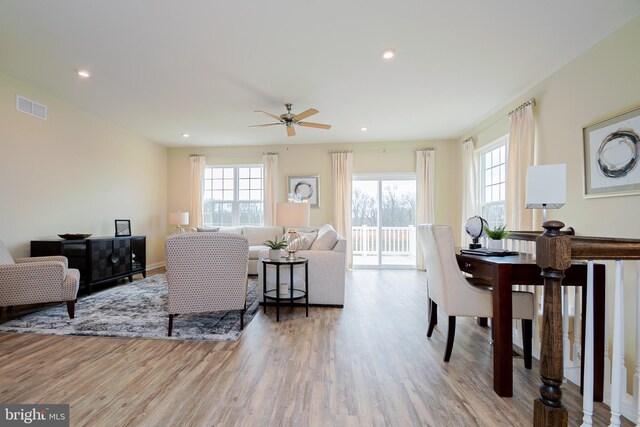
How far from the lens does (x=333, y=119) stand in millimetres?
4754

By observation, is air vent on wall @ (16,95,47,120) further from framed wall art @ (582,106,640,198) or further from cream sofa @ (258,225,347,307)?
framed wall art @ (582,106,640,198)

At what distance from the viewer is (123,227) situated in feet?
16.5

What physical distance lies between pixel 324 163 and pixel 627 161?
464cm

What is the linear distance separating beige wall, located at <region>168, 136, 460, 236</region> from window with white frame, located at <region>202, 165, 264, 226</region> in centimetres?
22

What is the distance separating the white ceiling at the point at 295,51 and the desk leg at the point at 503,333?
6.59 feet

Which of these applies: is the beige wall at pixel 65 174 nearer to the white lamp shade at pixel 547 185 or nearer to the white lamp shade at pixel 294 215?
the white lamp shade at pixel 294 215

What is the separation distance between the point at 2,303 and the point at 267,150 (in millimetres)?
4635

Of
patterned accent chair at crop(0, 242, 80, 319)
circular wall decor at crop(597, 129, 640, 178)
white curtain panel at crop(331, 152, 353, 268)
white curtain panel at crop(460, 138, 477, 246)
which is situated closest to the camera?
circular wall decor at crop(597, 129, 640, 178)

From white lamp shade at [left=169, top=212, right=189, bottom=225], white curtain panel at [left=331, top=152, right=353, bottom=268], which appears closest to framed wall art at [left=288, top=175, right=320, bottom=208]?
white curtain panel at [left=331, top=152, right=353, bottom=268]

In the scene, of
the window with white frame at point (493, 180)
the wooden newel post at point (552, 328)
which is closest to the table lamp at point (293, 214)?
the wooden newel post at point (552, 328)

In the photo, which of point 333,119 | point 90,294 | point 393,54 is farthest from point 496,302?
point 90,294

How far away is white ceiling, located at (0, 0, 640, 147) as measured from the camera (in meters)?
2.25

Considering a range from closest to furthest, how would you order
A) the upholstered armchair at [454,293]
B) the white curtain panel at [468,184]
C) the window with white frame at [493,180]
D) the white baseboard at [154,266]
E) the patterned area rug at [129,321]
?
the upholstered armchair at [454,293], the patterned area rug at [129,321], the window with white frame at [493,180], the white curtain panel at [468,184], the white baseboard at [154,266]

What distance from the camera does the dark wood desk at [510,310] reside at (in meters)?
1.74
